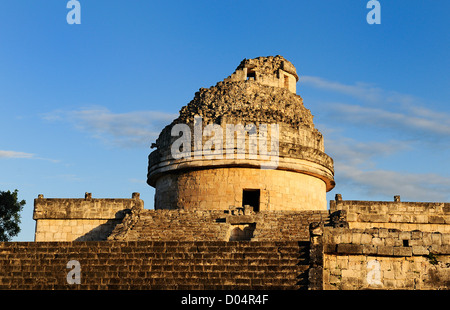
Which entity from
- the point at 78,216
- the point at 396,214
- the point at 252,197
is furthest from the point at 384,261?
the point at 78,216

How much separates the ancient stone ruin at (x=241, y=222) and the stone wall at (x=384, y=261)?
0.02m

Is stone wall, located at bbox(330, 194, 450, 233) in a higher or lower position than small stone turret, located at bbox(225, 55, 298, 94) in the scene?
lower

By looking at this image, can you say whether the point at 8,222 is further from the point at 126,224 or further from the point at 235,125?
the point at 235,125

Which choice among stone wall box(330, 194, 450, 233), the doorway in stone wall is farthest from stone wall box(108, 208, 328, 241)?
stone wall box(330, 194, 450, 233)

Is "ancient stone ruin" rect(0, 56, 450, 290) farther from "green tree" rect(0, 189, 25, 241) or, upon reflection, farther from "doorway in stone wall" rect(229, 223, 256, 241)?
"green tree" rect(0, 189, 25, 241)

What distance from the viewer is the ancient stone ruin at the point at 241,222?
46.3 ft

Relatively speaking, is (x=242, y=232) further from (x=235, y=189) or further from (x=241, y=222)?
(x=235, y=189)

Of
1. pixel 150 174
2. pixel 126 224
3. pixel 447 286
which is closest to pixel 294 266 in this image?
pixel 447 286

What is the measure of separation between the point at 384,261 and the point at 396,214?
592 centimetres

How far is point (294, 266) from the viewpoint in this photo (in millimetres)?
14156

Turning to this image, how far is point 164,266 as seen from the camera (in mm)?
14727

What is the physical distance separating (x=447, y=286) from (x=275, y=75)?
39.4ft

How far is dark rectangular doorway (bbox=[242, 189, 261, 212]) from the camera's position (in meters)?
21.2

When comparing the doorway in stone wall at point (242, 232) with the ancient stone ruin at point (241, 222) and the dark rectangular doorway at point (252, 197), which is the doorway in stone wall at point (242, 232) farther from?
the dark rectangular doorway at point (252, 197)
